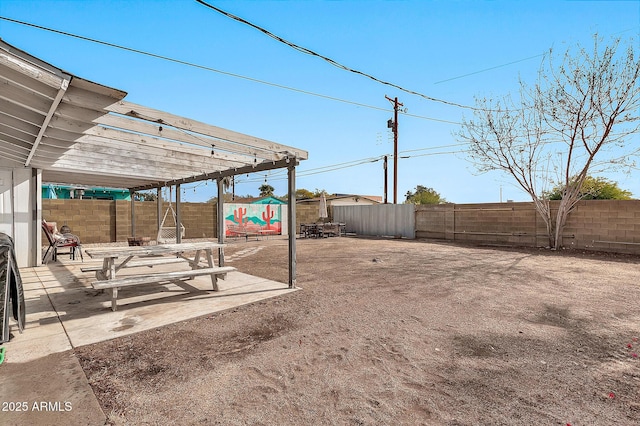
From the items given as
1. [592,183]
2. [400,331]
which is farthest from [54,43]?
[592,183]

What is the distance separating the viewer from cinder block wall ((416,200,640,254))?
8500 millimetres

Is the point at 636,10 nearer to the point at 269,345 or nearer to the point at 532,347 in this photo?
the point at 532,347

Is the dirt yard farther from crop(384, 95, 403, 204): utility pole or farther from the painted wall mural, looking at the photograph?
crop(384, 95, 403, 204): utility pole

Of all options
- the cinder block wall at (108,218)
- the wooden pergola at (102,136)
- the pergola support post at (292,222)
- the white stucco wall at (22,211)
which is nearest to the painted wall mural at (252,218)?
the cinder block wall at (108,218)

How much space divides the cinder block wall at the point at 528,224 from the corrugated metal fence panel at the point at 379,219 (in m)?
0.47

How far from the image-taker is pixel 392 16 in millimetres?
6359

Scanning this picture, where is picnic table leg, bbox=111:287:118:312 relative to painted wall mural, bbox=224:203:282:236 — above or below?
below

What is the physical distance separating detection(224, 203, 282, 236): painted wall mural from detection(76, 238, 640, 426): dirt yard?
10.5m

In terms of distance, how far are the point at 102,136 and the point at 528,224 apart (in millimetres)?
12186

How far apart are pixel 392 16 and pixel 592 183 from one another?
13554 millimetres

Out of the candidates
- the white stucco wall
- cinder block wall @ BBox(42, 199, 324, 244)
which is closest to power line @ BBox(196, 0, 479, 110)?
the white stucco wall

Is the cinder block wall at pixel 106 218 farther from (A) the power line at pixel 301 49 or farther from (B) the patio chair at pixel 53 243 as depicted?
(A) the power line at pixel 301 49

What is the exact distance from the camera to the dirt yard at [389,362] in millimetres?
1850

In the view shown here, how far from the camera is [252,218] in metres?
15.3
